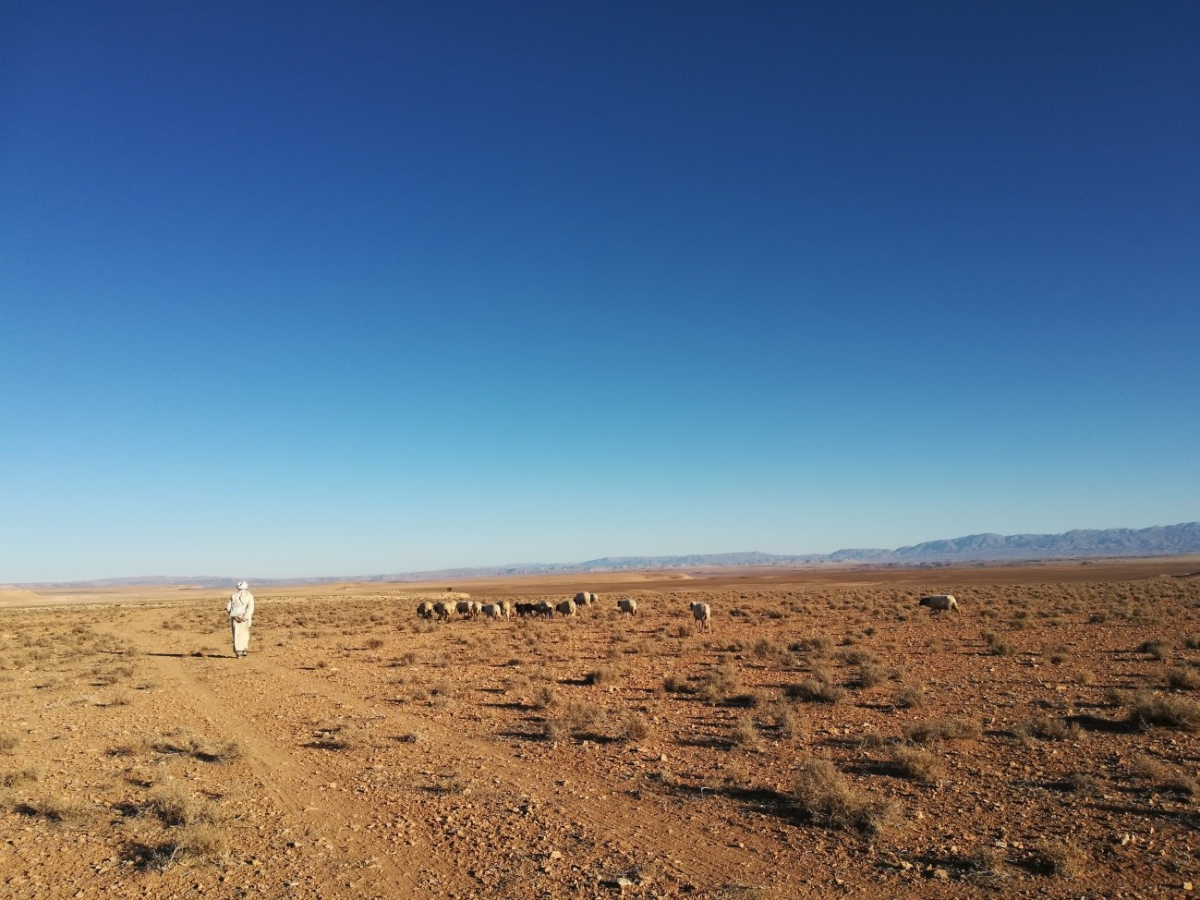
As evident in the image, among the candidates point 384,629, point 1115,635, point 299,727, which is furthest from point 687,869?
point 384,629

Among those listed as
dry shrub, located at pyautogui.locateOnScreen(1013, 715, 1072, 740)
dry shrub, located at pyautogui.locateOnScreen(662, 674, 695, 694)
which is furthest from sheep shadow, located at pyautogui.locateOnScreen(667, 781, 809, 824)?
dry shrub, located at pyautogui.locateOnScreen(662, 674, 695, 694)

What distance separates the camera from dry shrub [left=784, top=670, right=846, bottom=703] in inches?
503

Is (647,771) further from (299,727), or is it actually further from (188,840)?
(299,727)

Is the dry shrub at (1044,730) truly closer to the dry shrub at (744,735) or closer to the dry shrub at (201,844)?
the dry shrub at (744,735)

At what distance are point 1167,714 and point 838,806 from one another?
6502mm

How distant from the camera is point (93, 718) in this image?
1277 centimetres

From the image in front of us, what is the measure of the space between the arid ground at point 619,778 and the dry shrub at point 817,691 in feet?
0.18

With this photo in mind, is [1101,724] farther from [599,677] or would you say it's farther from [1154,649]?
[599,677]

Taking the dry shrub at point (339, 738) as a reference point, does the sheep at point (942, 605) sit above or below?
below

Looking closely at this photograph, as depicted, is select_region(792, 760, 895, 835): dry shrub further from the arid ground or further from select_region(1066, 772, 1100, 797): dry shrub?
select_region(1066, 772, 1100, 797): dry shrub

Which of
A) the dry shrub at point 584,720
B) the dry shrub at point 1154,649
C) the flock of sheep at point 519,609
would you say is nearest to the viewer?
the dry shrub at point 584,720

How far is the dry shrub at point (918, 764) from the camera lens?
27.3 feet

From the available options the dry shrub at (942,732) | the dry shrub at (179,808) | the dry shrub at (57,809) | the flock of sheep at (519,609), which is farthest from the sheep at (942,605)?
the dry shrub at (57,809)

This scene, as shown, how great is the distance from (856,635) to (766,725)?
13507 millimetres
